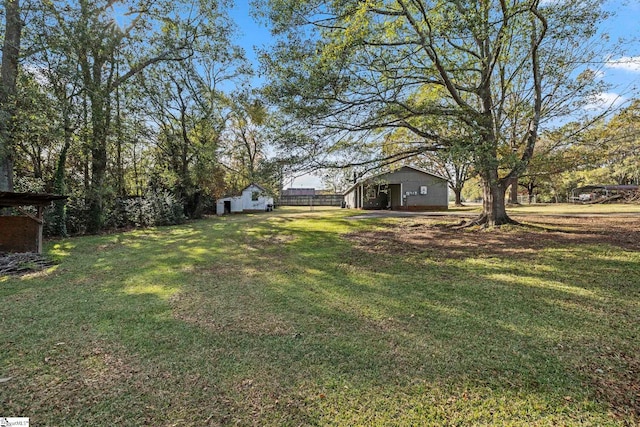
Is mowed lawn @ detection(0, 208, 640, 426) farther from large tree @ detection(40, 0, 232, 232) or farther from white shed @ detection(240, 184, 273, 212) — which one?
white shed @ detection(240, 184, 273, 212)

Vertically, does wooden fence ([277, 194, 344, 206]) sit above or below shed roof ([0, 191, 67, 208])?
above

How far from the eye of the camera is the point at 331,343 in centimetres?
336

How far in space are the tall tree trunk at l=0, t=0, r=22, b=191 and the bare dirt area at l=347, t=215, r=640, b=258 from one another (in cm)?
1155

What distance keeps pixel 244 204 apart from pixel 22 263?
22981 mm

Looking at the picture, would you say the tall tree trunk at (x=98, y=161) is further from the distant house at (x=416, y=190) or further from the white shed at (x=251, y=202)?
the distant house at (x=416, y=190)

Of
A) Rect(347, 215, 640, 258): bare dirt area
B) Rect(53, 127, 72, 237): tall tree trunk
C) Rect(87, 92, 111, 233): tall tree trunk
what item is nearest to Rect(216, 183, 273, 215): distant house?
Rect(87, 92, 111, 233): tall tree trunk

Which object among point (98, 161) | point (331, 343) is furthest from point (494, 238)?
point (98, 161)

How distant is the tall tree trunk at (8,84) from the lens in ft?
30.6

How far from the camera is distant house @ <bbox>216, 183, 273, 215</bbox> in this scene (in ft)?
90.1

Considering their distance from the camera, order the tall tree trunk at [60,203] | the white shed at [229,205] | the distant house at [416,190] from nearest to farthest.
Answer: the tall tree trunk at [60,203] → the distant house at [416,190] → the white shed at [229,205]

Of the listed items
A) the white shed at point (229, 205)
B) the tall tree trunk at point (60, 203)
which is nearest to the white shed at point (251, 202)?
the white shed at point (229, 205)

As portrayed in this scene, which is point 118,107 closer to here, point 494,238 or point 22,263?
point 22,263

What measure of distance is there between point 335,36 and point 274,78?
6.79ft

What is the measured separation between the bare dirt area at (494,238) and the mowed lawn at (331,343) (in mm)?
930
